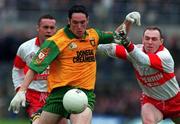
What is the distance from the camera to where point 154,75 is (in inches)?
585

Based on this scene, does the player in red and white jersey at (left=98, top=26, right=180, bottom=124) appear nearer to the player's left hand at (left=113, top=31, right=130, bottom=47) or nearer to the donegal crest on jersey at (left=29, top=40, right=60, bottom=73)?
the player's left hand at (left=113, top=31, right=130, bottom=47)

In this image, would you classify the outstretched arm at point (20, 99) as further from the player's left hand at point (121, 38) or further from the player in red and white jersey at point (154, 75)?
the player in red and white jersey at point (154, 75)

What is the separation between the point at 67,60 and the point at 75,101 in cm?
82

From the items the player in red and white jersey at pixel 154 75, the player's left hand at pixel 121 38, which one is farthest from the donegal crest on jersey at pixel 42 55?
the player in red and white jersey at pixel 154 75

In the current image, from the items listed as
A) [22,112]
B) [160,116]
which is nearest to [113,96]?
[22,112]

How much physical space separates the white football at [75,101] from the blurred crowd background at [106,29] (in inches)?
454

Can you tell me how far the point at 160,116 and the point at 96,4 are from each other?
13.7m

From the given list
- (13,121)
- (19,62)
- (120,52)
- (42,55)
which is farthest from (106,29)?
(42,55)

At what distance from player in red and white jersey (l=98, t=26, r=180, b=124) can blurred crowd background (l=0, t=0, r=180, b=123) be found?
31.2ft

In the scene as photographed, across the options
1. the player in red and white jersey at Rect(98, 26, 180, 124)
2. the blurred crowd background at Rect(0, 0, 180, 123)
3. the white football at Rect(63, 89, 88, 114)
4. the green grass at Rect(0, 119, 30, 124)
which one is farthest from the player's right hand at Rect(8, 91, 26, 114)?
the blurred crowd background at Rect(0, 0, 180, 123)

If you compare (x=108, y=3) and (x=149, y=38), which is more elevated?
(x=149, y=38)

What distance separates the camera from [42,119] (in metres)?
Result: 13.6

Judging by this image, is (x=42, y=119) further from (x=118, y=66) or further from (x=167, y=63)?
(x=118, y=66)

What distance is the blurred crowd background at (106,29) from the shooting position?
25.8 metres
